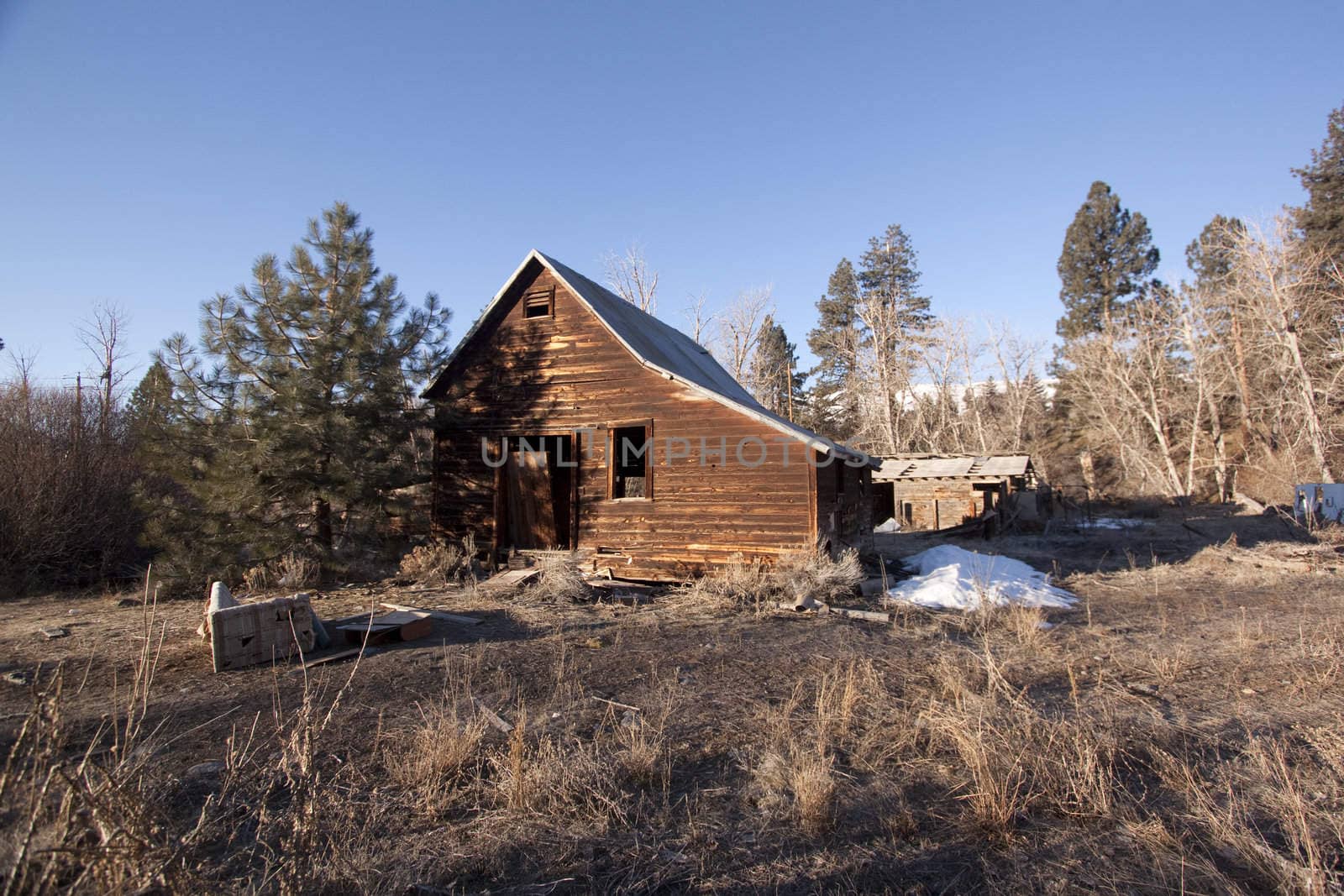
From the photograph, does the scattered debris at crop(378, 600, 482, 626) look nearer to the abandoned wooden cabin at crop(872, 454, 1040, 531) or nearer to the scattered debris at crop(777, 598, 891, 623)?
the scattered debris at crop(777, 598, 891, 623)

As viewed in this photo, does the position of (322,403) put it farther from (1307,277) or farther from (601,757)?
(1307,277)

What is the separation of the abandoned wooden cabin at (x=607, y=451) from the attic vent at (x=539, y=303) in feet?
0.08

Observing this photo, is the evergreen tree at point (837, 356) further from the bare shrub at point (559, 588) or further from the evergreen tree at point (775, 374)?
the bare shrub at point (559, 588)

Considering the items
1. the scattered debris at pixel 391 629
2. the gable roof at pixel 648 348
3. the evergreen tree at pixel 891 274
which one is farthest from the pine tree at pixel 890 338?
the scattered debris at pixel 391 629

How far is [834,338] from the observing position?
146ft

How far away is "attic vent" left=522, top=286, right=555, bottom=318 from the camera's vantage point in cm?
1399

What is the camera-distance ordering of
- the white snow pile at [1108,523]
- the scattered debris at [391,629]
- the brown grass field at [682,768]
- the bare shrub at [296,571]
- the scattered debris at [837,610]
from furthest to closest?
1. the white snow pile at [1108,523]
2. the bare shrub at [296,571]
3. the scattered debris at [837,610]
4. the scattered debris at [391,629]
5. the brown grass field at [682,768]

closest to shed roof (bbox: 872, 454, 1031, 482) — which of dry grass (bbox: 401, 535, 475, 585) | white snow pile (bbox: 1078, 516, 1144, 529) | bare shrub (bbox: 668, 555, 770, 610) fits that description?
white snow pile (bbox: 1078, 516, 1144, 529)

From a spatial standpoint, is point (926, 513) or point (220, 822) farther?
point (926, 513)

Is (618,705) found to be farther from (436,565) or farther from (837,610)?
(436,565)

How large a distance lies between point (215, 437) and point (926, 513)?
22.6 m

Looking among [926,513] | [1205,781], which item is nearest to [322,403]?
[1205,781]

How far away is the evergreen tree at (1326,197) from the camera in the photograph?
31.2 meters

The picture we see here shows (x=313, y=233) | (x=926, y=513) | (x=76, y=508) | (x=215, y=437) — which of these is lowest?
(x=926, y=513)
